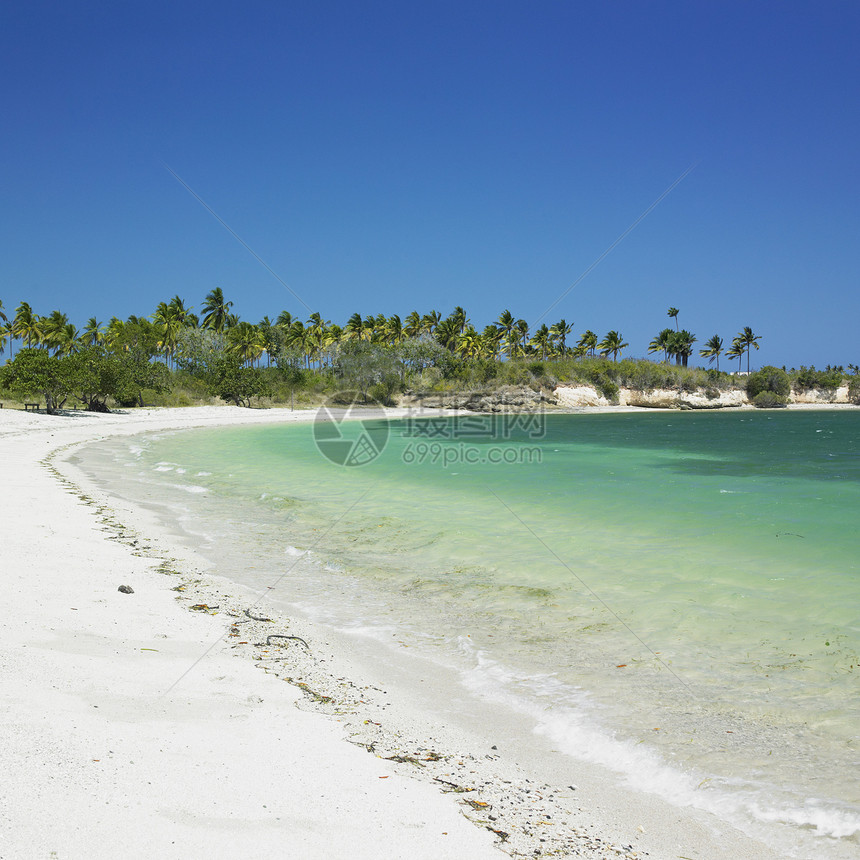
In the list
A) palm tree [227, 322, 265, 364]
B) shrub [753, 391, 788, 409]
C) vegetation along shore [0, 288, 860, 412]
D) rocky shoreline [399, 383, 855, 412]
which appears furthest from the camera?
shrub [753, 391, 788, 409]

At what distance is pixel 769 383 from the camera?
9950 cm

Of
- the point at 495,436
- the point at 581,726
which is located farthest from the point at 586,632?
the point at 495,436

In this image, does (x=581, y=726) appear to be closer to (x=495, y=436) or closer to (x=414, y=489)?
(x=414, y=489)

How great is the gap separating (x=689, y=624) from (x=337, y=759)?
4632mm

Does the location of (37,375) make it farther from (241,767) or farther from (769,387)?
(769,387)

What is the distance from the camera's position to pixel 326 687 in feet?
15.4

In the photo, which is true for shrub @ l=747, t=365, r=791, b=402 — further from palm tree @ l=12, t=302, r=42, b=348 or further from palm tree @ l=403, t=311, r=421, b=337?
palm tree @ l=12, t=302, r=42, b=348

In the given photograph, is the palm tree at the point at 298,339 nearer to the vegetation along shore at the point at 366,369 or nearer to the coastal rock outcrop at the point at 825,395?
the vegetation along shore at the point at 366,369

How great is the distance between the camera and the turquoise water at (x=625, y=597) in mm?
4113

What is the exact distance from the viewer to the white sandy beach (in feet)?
8.98

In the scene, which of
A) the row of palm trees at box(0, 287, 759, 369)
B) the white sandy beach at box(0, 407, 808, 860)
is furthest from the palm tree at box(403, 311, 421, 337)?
the white sandy beach at box(0, 407, 808, 860)

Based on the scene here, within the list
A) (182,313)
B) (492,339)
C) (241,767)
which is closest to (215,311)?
(182,313)

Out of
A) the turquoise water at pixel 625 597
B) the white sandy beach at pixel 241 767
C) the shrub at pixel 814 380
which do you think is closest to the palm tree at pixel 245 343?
the turquoise water at pixel 625 597

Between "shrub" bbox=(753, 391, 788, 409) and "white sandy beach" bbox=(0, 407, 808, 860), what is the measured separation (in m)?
108
